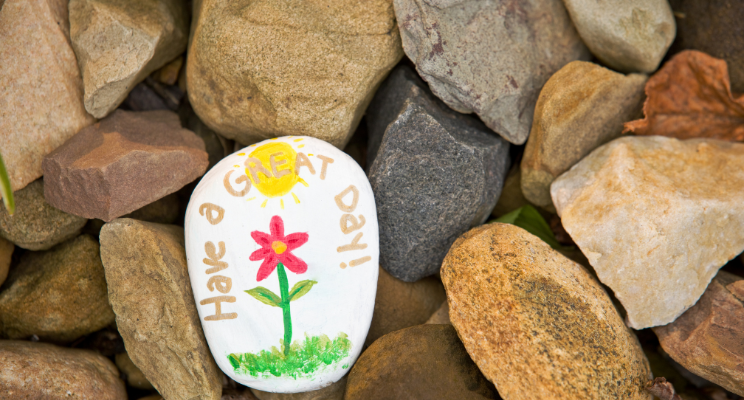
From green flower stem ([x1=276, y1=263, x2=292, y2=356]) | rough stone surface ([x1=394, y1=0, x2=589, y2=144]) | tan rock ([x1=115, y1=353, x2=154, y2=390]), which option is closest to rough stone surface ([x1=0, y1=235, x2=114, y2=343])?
tan rock ([x1=115, y1=353, x2=154, y2=390])

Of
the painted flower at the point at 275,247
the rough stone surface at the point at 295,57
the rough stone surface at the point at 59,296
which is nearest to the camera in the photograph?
the painted flower at the point at 275,247

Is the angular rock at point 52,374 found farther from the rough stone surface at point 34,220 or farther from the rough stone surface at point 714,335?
the rough stone surface at point 714,335

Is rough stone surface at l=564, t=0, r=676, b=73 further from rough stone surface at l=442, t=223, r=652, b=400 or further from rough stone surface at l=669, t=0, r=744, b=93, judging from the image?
rough stone surface at l=442, t=223, r=652, b=400

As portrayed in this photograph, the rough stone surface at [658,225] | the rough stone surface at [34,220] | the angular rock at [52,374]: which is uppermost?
the rough stone surface at [658,225]

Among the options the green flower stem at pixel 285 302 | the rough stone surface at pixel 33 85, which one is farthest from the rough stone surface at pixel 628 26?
the rough stone surface at pixel 33 85

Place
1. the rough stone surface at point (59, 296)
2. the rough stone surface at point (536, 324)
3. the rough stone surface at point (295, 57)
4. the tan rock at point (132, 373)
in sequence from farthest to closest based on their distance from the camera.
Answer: the tan rock at point (132, 373)
the rough stone surface at point (59, 296)
the rough stone surface at point (295, 57)
the rough stone surface at point (536, 324)

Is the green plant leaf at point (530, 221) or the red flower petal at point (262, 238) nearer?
the red flower petal at point (262, 238)

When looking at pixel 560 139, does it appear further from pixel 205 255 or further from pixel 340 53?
pixel 205 255
